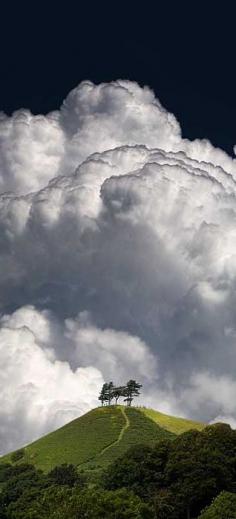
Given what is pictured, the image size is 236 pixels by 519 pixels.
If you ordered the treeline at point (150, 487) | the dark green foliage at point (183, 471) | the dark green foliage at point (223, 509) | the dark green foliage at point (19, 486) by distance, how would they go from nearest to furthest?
the dark green foliage at point (223, 509)
the treeline at point (150, 487)
the dark green foliage at point (183, 471)
the dark green foliage at point (19, 486)

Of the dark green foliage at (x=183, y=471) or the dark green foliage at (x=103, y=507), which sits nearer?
the dark green foliage at (x=103, y=507)

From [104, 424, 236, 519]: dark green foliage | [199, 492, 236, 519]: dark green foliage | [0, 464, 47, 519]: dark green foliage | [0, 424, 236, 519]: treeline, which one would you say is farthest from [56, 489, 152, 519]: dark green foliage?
[0, 464, 47, 519]: dark green foliage

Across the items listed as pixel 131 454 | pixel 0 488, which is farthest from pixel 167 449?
pixel 0 488

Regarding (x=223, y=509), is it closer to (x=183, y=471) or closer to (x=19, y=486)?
(x=183, y=471)

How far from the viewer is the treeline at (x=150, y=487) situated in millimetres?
106562

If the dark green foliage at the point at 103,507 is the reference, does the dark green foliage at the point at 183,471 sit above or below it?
above

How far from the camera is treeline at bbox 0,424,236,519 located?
350ft

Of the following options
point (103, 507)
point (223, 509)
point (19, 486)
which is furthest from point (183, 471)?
point (19, 486)

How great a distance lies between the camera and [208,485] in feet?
452

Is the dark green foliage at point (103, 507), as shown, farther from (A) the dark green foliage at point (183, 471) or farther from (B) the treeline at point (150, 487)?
(A) the dark green foliage at point (183, 471)

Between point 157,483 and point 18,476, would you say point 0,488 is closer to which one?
point 18,476

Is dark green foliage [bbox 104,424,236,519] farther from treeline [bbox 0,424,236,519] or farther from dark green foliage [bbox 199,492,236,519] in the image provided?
dark green foliage [bbox 199,492,236,519]

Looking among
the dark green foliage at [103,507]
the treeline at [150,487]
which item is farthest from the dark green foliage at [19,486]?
the dark green foliage at [103,507]

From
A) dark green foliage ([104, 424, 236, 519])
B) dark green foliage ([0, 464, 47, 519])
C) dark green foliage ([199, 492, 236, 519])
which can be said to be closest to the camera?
dark green foliage ([199, 492, 236, 519])
